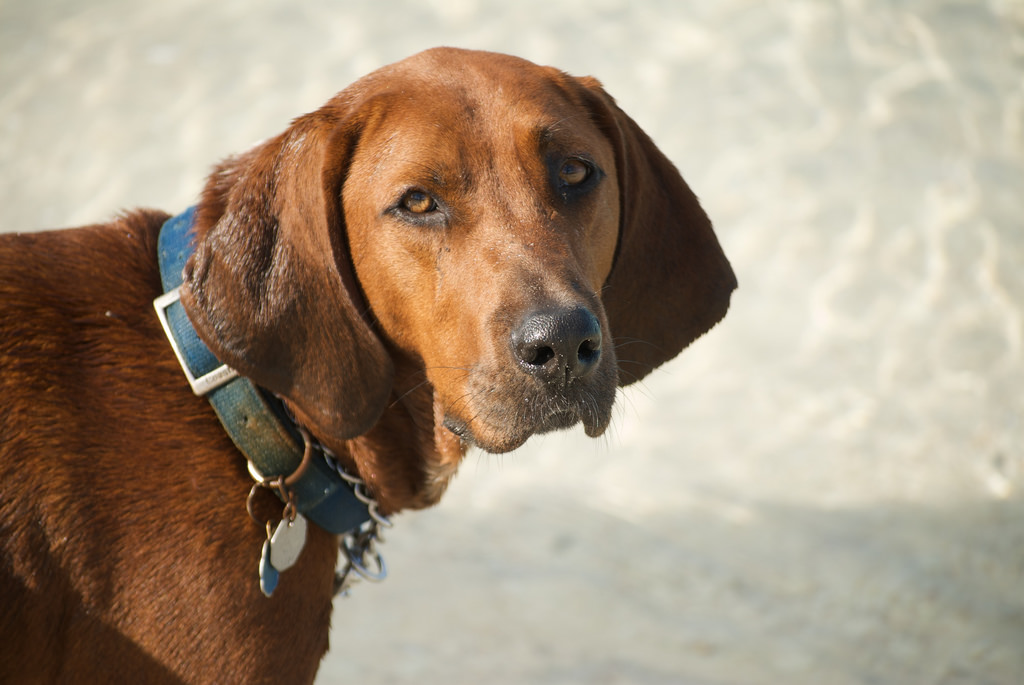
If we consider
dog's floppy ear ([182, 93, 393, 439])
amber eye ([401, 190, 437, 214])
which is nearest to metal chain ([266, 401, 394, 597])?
dog's floppy ear ([182, 93, 393, 439])

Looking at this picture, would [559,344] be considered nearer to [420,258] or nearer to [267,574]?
[420,258]

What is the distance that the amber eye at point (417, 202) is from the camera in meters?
2.51

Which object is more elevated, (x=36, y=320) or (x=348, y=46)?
(x=36, y=320)

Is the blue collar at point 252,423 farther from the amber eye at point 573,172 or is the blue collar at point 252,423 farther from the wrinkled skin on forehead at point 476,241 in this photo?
the amber eye at point 573,172

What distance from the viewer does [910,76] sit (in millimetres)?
7266

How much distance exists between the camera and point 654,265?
297 centimetres

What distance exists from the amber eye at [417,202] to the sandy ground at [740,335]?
8.79ft

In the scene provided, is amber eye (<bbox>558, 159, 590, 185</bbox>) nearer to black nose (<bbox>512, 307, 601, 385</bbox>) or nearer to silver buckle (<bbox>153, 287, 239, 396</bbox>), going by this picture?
black nose (<bbox>512, 307, 601, 385</bbox>)

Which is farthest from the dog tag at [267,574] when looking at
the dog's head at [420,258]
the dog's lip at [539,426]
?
the dog's lip at [539,426]

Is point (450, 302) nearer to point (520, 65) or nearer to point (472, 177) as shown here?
point (472, 177)

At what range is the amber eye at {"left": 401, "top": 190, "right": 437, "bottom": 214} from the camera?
2.51 m

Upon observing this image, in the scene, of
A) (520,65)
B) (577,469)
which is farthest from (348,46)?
(520,65)

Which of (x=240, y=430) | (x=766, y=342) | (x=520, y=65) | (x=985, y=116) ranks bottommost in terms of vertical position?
(x=766, y=342)

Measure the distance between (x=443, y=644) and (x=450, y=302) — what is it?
268 cm
